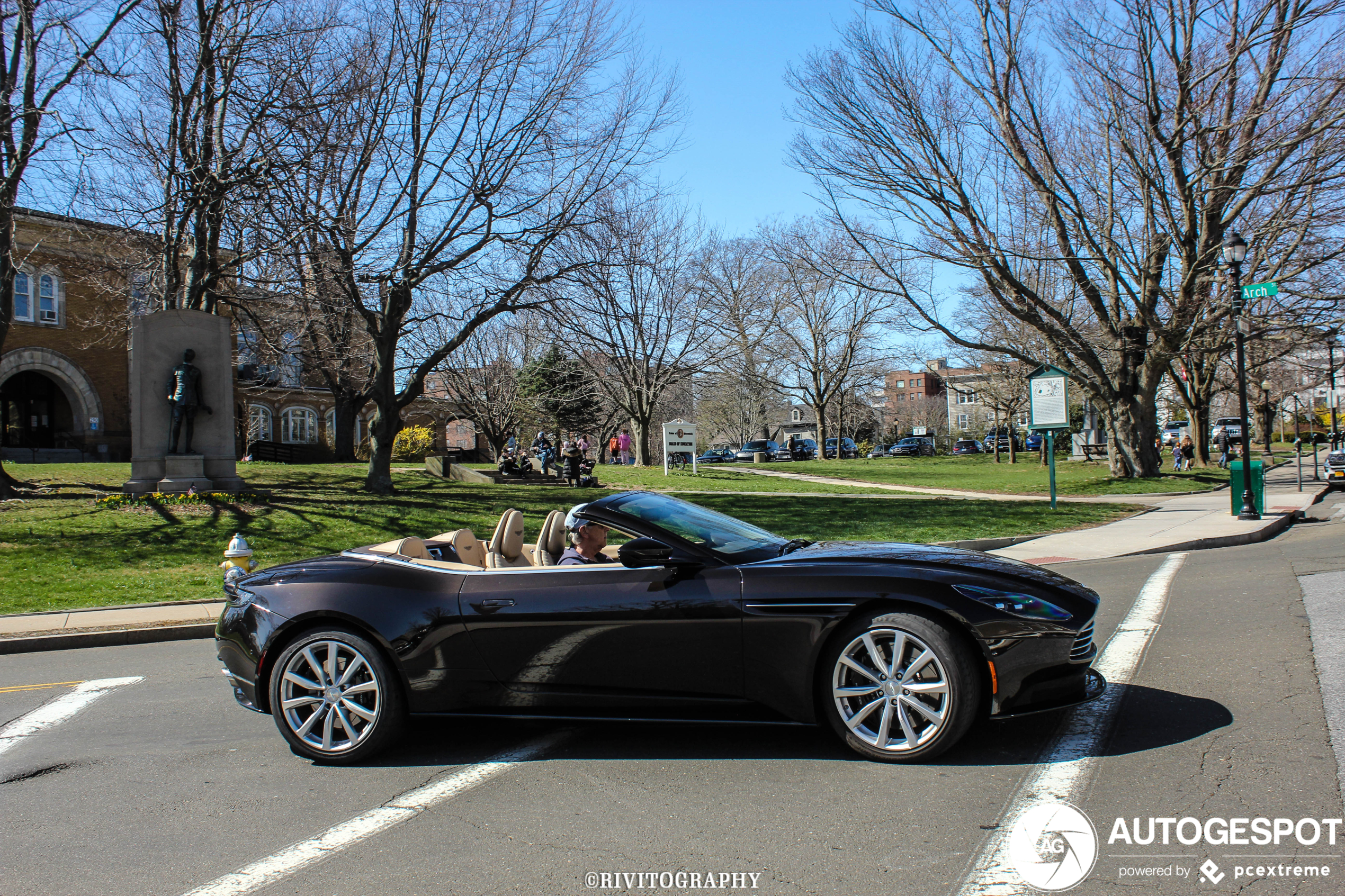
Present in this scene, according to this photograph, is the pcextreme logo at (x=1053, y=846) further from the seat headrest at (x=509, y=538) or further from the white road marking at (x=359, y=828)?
the seat headrest at (x=509, y=538)

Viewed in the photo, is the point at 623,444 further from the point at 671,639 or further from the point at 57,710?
the point at 671,639

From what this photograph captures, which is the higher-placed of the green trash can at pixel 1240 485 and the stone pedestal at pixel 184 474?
the stone pedestal at pixel 184 474

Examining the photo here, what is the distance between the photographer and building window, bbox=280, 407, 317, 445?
49844mm

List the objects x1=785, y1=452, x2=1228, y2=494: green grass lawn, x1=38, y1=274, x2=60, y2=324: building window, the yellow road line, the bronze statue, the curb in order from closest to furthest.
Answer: the yellow road line
the curb
the bronze statue
x1=785, y1=452, x2=1228, y2=494: green grass lawn
x1=38, y1=274, x2=60, y2=324: building window

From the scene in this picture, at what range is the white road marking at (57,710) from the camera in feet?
17.8

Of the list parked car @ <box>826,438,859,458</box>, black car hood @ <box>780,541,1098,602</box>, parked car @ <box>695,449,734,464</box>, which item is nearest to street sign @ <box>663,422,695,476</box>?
black car hood @ <box>780,541,1098,602</box>

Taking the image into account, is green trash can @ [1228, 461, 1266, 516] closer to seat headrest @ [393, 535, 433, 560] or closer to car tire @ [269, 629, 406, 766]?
seat headrest @ [393, 535, 433, 560]

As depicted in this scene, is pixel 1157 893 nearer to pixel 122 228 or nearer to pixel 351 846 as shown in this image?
pixel 351 846

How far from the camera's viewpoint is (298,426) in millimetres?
50656

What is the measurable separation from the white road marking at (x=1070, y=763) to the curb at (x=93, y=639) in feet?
24.8

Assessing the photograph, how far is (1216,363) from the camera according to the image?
1510 inches

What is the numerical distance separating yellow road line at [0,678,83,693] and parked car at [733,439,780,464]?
51144mm

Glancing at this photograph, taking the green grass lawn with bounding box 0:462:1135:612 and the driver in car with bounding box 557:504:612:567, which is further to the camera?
the green grass lawn with bounding box 0:462:1135:612

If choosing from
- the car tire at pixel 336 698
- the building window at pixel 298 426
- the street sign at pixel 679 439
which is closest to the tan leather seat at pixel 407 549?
the car tire at pixel 336 698
